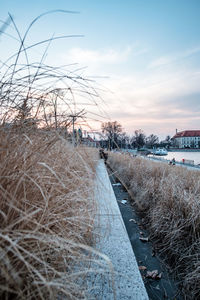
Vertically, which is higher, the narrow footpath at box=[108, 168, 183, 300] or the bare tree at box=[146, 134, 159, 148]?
the bare tree at box=[146, 134, 159, 148]

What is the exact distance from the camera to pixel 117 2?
232cm

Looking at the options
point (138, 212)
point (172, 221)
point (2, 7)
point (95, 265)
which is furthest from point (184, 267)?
point (2, 7)

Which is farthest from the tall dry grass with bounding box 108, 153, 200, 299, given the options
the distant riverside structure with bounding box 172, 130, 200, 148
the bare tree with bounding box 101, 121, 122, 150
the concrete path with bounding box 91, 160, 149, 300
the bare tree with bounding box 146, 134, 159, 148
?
the distant riverside structure with bounding box 172, 130, 200, 148

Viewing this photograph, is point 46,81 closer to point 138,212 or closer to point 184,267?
point 184,267

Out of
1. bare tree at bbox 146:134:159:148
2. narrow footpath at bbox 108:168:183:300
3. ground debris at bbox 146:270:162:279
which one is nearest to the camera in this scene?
narrow footpath at bbox 108:168:183:300

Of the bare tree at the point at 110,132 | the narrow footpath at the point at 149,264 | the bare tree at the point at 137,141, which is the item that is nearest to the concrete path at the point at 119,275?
the bare tree at the point at 110,132

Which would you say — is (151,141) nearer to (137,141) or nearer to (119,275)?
(137,141)

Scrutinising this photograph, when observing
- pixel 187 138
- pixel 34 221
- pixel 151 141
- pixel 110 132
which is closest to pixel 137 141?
pixel 110 132

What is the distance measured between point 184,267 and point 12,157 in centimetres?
183

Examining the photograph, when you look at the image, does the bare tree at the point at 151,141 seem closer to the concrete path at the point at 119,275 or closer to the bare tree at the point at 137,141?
the bare tree at the point at 137,141

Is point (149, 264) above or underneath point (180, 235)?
underneath

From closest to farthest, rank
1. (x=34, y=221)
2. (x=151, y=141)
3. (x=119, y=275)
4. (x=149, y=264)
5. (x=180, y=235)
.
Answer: (x=34, y=221)
(x=119, y=275)
(x=149, y=264)
(x=180, y=235)
(x=151, y=141)

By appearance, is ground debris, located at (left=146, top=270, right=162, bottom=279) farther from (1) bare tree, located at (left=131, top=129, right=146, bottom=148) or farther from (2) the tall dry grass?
(1) bare tree, located at (left=131, top=129, right=146, bottom=148)

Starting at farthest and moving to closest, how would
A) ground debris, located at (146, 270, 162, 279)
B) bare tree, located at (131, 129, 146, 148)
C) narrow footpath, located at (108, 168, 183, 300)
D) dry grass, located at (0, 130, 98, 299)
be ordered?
1. bare tree, located at (131, 129, 146, 148)
2. ground debris, located at (146, 270, 162, 279)
3. narrow footpath, located at (108, 168, 183, 300)
4. dry grass, located at (0, 130, 98, 299)
